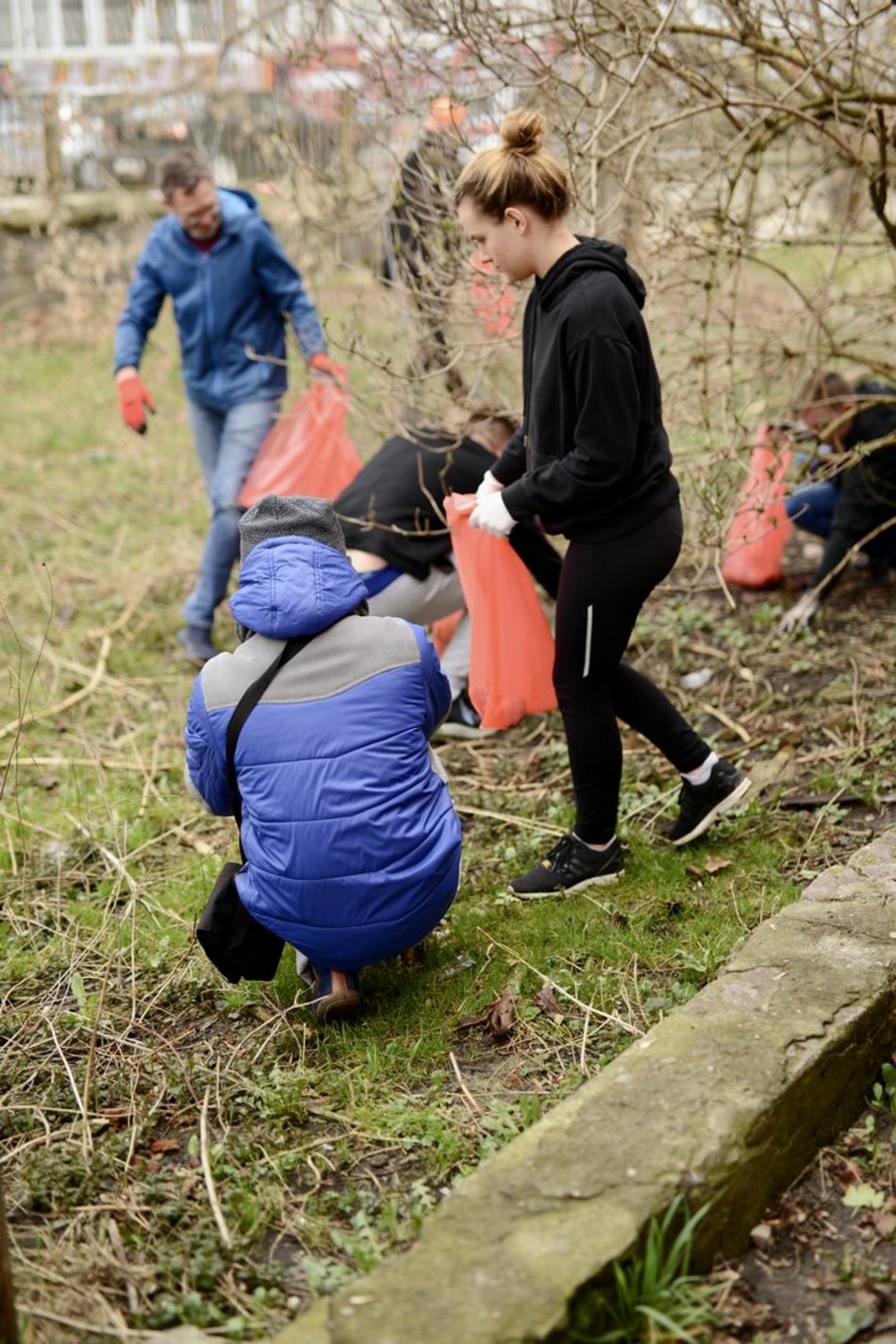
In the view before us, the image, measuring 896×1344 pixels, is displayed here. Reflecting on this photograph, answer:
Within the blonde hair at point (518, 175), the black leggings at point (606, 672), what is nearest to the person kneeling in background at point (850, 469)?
the black leggings at point (606, 672)

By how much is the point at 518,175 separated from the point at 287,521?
0.95 metres

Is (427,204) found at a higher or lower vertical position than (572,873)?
higher

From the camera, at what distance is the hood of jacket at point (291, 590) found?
9.67ft

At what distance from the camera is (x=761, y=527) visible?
5.64 m

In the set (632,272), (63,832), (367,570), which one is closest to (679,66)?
(632,272)

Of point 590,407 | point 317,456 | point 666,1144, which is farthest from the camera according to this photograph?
point 317,456

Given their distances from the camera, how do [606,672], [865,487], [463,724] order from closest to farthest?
[606,672], [463,724], [865,487]

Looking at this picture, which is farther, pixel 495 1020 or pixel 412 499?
pixel 412 499

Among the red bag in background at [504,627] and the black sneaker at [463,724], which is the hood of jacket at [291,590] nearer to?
the red bag in background at [504,627]

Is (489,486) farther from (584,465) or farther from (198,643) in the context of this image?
(198,643)

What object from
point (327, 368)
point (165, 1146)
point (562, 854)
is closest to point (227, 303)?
point (327, 368)

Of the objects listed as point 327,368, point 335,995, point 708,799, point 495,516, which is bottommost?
point 335,995

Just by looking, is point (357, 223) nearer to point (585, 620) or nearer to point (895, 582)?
point (895, 582)

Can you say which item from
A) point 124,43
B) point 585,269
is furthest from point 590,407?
point 124,43
